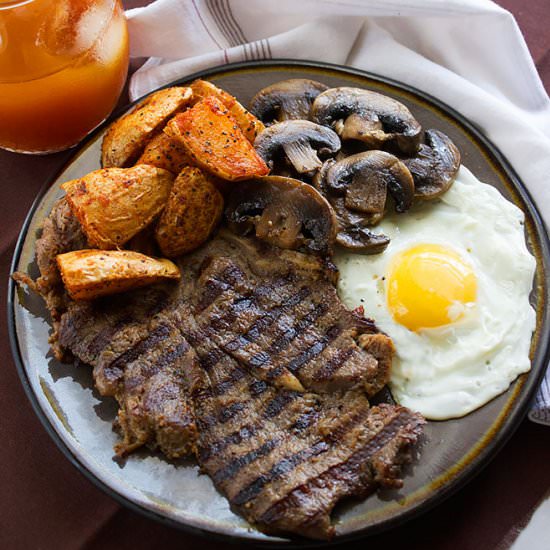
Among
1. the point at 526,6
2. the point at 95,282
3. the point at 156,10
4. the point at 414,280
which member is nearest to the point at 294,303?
the point at 414,280

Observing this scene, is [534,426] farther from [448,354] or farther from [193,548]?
[193,548]

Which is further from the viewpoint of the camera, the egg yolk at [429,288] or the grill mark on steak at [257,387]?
the egg yolk at [429,288]

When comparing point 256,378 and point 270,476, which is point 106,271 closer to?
point 256,378

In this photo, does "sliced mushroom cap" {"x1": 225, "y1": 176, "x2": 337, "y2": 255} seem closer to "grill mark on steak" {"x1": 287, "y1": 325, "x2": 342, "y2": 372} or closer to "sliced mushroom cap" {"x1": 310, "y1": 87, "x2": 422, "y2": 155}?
"grill mark on steak" {"x1": 287, "y1": 325, "x2": 342, "y2": 372}

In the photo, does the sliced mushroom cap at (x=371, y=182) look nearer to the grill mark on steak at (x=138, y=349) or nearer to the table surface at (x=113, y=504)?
the grill mark on steak at (x=138, y=349)

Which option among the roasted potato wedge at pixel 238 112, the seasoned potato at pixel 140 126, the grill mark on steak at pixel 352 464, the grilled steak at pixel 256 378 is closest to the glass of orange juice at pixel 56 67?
the seasoned potato at pixel 140 126

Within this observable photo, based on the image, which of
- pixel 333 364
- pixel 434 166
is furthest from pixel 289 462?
pixel 434 166
